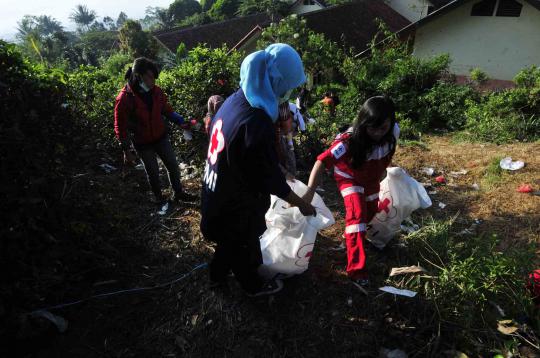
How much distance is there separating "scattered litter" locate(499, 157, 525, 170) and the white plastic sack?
3412mm

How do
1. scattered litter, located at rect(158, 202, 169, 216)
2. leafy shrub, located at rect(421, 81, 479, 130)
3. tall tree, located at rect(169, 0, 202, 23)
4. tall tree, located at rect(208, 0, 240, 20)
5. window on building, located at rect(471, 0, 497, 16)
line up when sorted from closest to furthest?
scattered litter, located at rect(158, 202, 169, 216), leafy shrub, located at rect(421, 81, 479, 130), window on building, located at rect(471, 0, 497, 16), tall tree, located at rect(208, 0, 240, 20), tall tree, located at rect(169, 0, 202, 23)

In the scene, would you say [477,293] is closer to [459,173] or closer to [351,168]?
[351,168]

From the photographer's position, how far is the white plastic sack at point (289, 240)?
2.15 m

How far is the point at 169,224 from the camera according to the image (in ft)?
10.6

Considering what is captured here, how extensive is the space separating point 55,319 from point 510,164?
17.4 ft

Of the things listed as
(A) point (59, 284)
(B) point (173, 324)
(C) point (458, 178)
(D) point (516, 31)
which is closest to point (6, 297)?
(A) point (59, 284)

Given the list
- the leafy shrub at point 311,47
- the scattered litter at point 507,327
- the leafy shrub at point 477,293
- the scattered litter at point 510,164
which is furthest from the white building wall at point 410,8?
the scattered litter at point 507,327

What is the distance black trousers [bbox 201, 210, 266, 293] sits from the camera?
1851mm

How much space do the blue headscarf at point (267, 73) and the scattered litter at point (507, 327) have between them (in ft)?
6.09

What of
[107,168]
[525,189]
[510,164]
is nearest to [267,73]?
[525,189]

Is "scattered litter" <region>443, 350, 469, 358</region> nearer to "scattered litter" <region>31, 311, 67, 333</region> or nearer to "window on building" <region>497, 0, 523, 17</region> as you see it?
"scattered litter" <region>31, 311, 67, 333</region>

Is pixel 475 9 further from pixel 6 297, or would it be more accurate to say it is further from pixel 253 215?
pixel 6 297

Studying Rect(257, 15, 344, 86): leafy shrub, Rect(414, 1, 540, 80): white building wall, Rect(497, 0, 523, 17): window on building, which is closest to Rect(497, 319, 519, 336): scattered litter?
Rect(257, 15, 344, 86): leafy shrub

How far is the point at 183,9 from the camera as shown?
1775 inches
